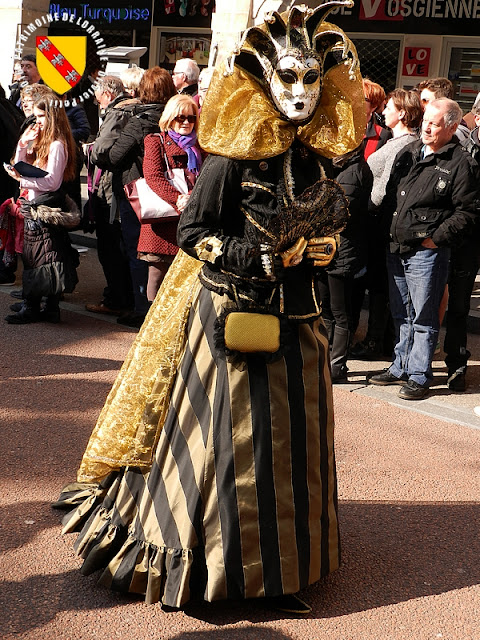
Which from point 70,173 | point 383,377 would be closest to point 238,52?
point 383,377

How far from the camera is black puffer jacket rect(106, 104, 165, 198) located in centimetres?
714

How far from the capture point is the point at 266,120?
3.29m

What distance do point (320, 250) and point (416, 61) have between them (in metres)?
11.6

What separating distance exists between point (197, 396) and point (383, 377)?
134 inches

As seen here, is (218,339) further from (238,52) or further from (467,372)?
(467,372)

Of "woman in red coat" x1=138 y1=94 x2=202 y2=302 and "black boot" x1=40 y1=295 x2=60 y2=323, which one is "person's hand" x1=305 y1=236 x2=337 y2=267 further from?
"black boot" x1=40 y1=295 x2=60 y2=323

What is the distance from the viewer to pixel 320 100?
346cm

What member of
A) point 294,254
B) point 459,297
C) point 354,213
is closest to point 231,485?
point 294,254

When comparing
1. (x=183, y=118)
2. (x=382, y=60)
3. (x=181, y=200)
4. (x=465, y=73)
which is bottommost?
(x=181, y=200)

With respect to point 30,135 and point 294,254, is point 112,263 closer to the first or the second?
point 30,135

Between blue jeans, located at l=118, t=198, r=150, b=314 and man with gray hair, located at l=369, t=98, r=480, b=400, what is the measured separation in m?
2.12

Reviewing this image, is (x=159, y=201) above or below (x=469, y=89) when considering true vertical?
below

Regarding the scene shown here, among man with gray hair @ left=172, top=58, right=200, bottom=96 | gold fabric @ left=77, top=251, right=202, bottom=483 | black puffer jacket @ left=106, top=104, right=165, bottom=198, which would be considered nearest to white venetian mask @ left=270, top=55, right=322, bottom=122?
gold fabric @ left=77, top=251, right=202, bottom=483

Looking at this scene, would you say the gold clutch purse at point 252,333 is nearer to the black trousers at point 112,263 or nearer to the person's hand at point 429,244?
the person's hand at point 429,244
